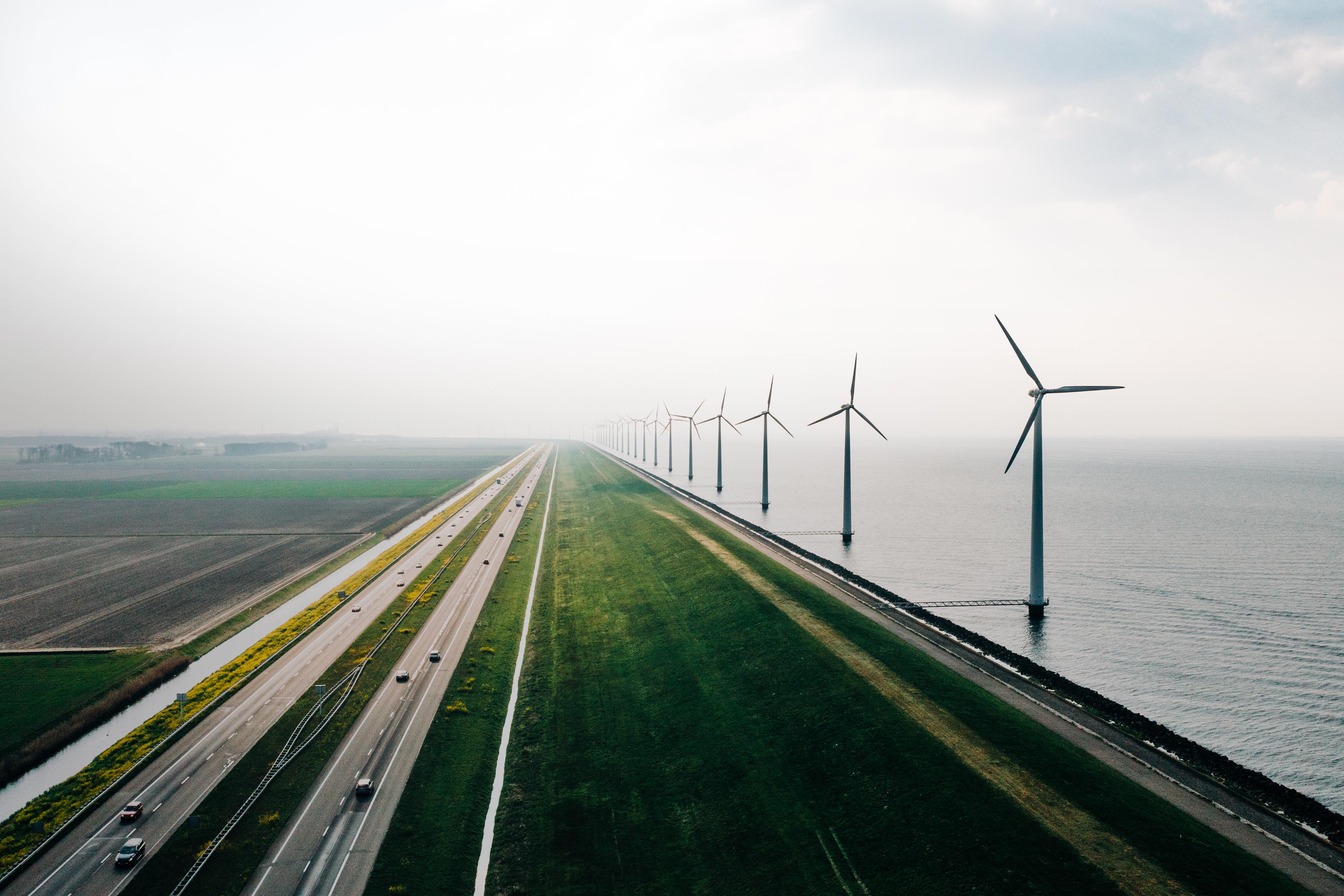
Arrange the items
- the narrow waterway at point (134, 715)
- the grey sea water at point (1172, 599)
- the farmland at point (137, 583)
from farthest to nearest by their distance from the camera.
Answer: the farmland at point (137, 583)
the grey sea water at point (1172, 599)
the narrow waterway at point (134, 715)

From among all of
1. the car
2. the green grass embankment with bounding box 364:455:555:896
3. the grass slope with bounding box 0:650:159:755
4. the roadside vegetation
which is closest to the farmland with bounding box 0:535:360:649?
the grass slope with bounding box 0:650:159:755

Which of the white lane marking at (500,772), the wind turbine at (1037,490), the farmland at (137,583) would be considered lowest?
the white lane marking at (500,772)

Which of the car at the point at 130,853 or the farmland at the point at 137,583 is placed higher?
the farmland at the point at 137,583

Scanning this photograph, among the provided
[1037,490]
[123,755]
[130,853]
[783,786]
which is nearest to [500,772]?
[783,786]

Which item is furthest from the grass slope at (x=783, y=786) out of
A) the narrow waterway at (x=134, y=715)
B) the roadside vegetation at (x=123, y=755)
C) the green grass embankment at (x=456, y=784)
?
the narrow waterway at (x=134, y=715)

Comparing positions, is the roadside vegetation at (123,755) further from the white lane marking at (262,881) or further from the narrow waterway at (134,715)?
the white lane marking at (262,881)

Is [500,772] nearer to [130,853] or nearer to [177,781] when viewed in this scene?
[130,853]

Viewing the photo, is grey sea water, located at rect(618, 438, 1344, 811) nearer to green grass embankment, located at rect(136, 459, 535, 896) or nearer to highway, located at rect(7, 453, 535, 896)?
green grass embankment, located at rect(136, 459, 535, 896)
